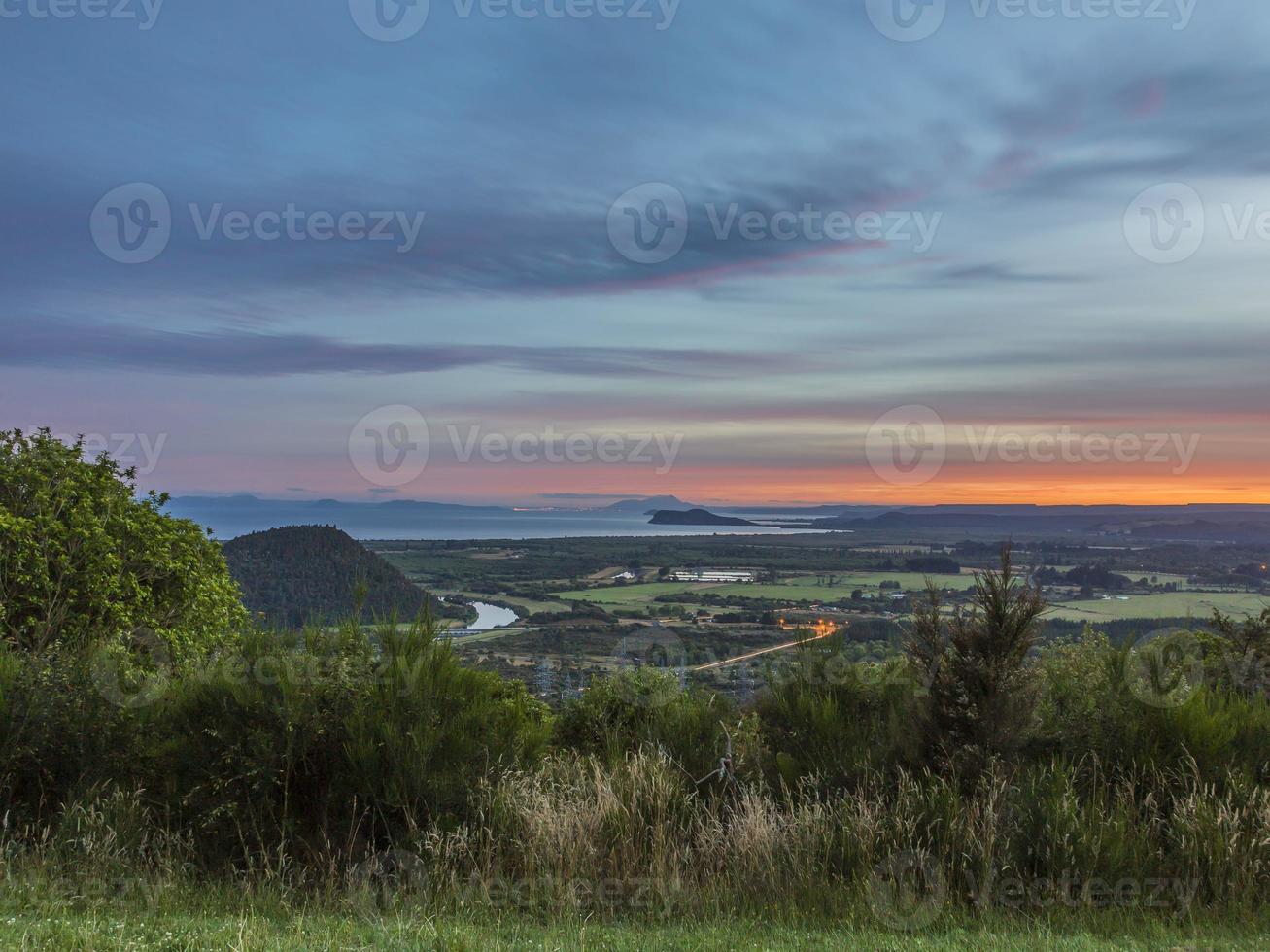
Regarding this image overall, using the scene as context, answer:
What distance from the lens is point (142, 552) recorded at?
12.0 metres

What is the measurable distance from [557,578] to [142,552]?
22096 mm

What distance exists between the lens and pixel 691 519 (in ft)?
211

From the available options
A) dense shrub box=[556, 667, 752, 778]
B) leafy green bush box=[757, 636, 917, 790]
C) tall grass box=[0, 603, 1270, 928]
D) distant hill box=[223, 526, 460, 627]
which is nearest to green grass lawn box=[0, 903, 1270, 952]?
tall grass box=[0, 603, 1270, 928]

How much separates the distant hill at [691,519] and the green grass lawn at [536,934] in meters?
57.3

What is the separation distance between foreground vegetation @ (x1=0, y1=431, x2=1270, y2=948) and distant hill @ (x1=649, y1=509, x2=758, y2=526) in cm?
5416

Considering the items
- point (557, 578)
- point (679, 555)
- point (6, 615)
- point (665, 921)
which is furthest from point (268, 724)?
point (679, 555)

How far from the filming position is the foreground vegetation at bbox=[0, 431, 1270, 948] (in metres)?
5.86

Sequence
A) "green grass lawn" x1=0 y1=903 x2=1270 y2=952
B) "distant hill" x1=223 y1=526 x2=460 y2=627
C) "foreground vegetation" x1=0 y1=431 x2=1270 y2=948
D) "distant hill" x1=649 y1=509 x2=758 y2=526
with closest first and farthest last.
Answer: "green grass lawn" x1=0 y1=903 x2=1270 y2=952 < "foreground vegetation" x1=0 y1=431 x2=1270 y2=948 < "distant hill" x1=223 y1=526 x2=460 y2=627 < "distant hill" x1=649 y1=509 x2=758 y2=526

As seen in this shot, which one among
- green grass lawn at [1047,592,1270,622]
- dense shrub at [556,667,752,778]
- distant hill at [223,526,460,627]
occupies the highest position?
distant hill at [223,526,460,627]

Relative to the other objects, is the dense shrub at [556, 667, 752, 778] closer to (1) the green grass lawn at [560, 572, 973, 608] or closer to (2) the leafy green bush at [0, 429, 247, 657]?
(2) the leafy green bush at [0, 429, 247, 657]

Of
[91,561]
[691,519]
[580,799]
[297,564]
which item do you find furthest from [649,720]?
[691,519]

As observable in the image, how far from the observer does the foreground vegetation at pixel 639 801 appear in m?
5.86

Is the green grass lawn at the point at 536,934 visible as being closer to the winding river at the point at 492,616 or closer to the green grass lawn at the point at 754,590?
the winding river at the point at 492,616

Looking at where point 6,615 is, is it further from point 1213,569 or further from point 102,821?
point 1213,569
